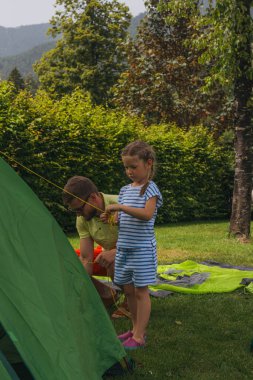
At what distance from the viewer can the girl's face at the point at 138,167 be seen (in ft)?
12.1

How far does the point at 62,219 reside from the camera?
33.3 ft

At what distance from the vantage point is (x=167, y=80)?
60.0ft

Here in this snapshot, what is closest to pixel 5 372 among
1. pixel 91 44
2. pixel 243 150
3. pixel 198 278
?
pixel 198 278

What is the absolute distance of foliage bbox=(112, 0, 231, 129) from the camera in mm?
17906

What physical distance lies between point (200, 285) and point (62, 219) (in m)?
4.98

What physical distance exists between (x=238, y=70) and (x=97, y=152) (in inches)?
135

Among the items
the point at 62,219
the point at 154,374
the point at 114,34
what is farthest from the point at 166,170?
the point at 114,34

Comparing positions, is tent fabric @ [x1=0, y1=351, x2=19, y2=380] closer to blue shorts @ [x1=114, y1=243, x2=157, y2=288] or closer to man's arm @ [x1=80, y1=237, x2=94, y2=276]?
blue shorts @ [x1=114, y1=243, x2=157, y2=288]

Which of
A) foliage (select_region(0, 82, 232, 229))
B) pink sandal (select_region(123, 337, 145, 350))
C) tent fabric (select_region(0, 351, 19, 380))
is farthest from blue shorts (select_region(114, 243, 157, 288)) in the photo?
foliage (select_region(0, 82, 232, 229))

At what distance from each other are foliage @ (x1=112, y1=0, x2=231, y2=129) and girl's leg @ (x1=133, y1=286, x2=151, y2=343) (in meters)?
14.1

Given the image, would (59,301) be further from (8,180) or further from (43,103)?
(43,103)

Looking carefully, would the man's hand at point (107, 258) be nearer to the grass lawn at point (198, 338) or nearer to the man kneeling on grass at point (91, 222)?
the man kneeling on grass at point (91, 222)

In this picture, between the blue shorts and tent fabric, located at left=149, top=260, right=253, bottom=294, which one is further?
tent fabric, located at left=149, top=260, right=253, bottom=294

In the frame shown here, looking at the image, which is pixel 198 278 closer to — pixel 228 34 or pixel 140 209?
pixel 140 209
